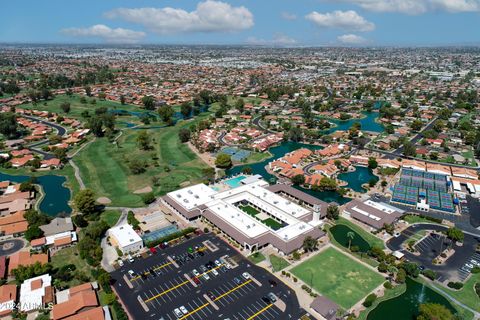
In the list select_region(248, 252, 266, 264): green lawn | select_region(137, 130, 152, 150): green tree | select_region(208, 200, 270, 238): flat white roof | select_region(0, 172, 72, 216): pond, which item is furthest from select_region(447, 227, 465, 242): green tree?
select_region(137, 130, 152, 150): green tree

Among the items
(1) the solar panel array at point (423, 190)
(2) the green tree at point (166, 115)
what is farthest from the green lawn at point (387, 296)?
(2) the green tree at point (166, 115)

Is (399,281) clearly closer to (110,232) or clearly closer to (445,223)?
(445,223)

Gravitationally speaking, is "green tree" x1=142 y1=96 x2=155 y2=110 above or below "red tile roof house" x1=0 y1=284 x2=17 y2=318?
above

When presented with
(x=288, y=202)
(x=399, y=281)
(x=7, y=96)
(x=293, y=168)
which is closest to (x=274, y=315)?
(x=399, y=281)

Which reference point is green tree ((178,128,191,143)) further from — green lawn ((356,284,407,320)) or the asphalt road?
green lawn ((356,284,407,320))

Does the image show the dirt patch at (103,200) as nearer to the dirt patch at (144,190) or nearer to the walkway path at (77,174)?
the dirt patch at (144,190)

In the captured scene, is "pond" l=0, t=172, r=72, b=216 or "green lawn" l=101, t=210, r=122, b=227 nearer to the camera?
"green lawn" l=101, t=210, r=122, b=227
